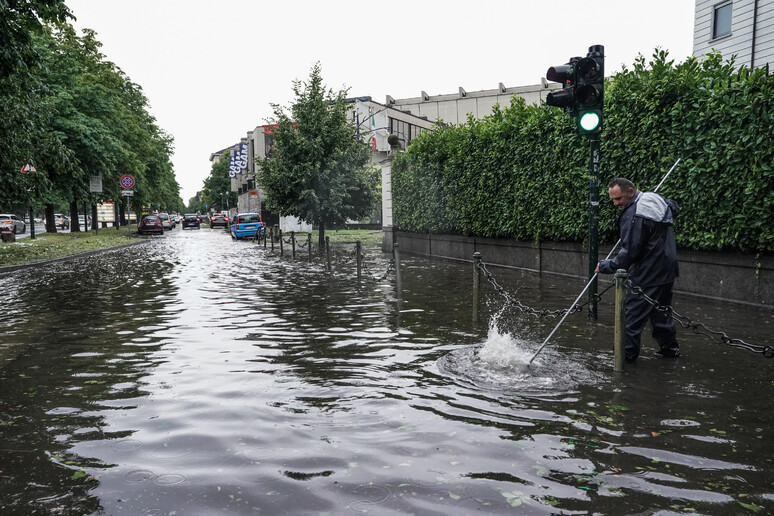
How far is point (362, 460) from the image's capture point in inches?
154

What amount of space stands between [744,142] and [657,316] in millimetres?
4556

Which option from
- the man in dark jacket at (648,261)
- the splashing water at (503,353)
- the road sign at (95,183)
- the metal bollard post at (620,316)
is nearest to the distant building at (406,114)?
the road sign at (95,183)

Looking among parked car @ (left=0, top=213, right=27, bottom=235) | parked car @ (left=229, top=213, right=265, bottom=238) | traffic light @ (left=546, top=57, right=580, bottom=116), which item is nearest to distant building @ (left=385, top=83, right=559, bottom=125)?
parked car @ (left=229, top=213, right=265, bottom=238)

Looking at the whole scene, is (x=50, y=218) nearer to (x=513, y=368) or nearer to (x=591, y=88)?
(x=591, y=88)

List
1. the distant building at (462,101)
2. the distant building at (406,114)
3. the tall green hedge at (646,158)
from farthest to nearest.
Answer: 1. the distant building at (462,101)
2. the distant building at (406,114)
3. the tall green hedge at (646,158)

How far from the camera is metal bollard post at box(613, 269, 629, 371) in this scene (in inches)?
224

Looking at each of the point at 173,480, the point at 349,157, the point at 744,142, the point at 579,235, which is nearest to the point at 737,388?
the point at 173,480

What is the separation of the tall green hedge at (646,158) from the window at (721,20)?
9541mm

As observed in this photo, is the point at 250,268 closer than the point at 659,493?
No

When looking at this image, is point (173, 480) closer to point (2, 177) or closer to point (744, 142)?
point (744, 142)

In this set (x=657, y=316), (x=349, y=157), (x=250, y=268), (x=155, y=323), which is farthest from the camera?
(x=349, y=157)

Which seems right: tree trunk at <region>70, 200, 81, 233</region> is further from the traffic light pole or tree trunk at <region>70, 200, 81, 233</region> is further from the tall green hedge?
the traffic light pole

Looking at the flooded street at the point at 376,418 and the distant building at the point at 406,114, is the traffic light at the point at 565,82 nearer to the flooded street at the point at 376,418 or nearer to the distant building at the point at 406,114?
the flooded street at the point at 376,418

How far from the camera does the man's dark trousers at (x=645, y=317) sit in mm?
6250
